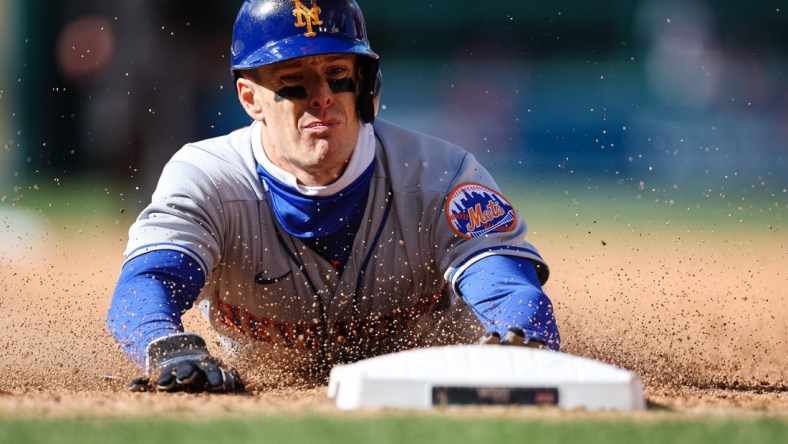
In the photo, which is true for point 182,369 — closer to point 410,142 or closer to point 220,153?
point 220,153

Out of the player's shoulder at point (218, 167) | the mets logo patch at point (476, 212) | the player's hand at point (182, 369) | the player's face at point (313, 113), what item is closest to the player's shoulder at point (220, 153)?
the player's shoulder at point (218, 167)

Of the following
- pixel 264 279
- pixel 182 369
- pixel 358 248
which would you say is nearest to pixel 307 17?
pixel 358 248

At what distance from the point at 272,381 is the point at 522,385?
4.87 feet

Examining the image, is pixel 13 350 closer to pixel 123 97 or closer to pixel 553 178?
pixel 123 97

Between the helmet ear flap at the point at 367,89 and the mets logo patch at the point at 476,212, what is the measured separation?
1.51 ft

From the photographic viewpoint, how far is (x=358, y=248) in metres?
4.75

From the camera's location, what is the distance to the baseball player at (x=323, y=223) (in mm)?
4488

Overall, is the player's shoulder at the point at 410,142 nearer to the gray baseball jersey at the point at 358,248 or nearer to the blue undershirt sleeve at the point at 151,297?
the gray baseball jersey at the point at 358,248

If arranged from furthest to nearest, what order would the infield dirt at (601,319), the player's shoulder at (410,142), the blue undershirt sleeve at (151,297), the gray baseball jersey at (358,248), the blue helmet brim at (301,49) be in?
the player's shoulder at (410,142), the gray baseball jersey at (358,248), the blue helmet brim at (301,49), the blue undershirt sleeve at (151,297), the infield dirt at (601,319)

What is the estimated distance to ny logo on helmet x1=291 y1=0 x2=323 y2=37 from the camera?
14.9ft

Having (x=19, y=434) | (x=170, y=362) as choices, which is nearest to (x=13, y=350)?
(x=170, y=362)

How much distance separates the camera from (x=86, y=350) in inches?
216

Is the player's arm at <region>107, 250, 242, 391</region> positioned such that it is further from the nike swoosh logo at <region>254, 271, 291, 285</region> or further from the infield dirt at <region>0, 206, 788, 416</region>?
the nike swoosh logo at <region>254, 271, 291, 285</region>

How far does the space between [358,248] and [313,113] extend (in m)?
0.59
